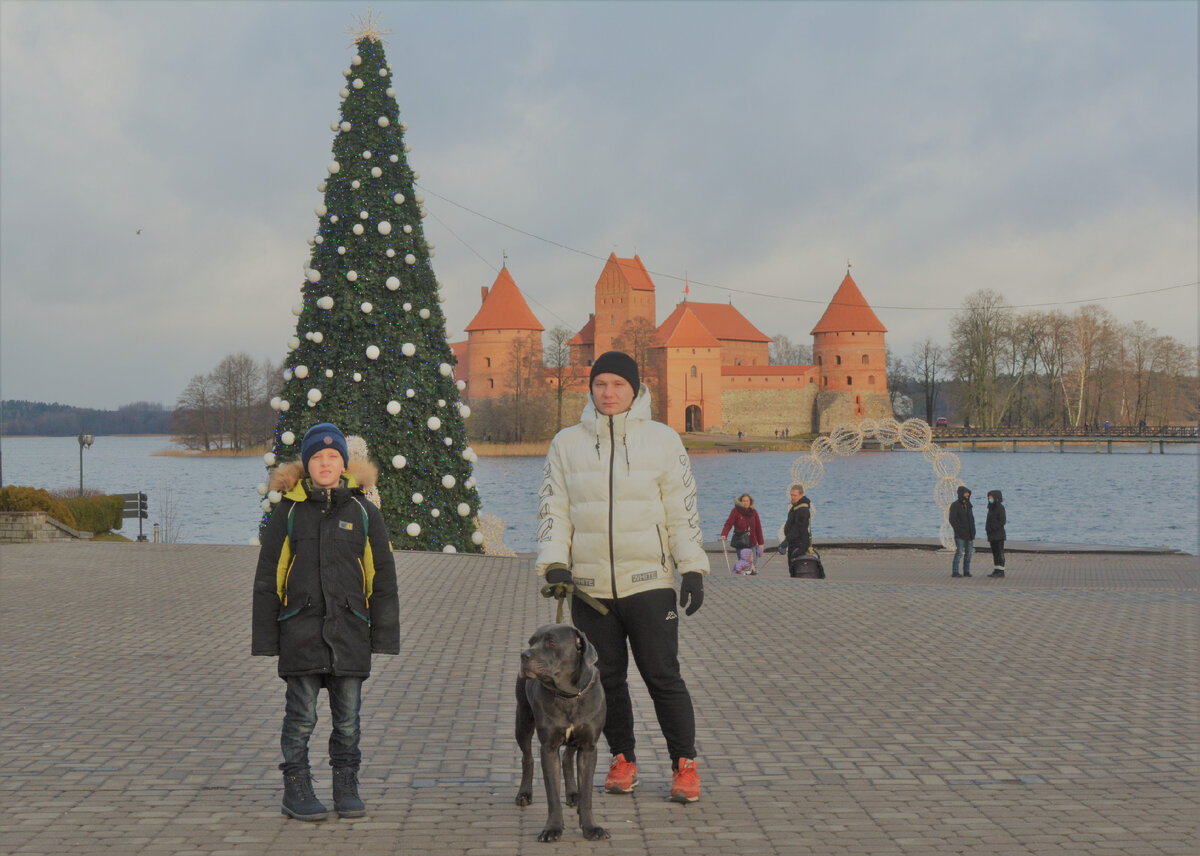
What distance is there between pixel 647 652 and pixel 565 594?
431 millimetres

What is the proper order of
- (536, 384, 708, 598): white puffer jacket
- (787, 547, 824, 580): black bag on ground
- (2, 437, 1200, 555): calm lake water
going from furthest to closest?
(2, 437, 1200, 555): calm lake water, (787, 547, 824, 580): black bag on ground, (536, 384, 708, 598): white puffer jacket

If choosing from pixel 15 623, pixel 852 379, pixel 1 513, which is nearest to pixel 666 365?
pixel 852 379

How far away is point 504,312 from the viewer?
100438 millimetres

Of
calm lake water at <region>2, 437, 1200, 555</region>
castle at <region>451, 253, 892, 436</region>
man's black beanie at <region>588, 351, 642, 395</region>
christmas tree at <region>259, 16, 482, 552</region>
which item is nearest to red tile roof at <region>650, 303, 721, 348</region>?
castle at <region>451, 253, 892, 436</region>

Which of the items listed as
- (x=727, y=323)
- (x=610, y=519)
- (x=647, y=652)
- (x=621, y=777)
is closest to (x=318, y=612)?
(x=610, y=519)

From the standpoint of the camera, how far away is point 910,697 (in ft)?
21.7

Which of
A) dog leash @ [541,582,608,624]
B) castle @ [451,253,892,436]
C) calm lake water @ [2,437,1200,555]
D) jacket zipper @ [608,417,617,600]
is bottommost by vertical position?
calm lake water @ [2,437,1200,555]

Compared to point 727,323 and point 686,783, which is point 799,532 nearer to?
point 686,783

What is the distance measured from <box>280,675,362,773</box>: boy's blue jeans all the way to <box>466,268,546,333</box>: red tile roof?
9479 centimetres

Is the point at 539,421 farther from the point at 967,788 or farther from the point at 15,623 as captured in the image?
the point at 967,788

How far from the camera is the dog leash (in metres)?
4.23

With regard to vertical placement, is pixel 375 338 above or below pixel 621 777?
above

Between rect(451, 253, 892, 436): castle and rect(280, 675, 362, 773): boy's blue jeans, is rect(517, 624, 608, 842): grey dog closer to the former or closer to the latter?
rect(280, 675, 362, 773): boy's blue jeans

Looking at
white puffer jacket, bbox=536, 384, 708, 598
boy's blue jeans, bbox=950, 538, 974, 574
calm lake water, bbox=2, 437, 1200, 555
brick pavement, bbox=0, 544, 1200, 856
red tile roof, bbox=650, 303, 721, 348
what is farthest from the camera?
red tile roof, bbox=650, 303, 721, 348
